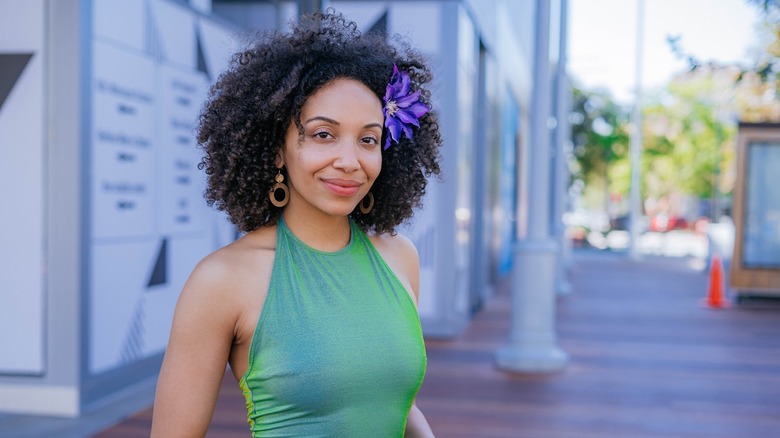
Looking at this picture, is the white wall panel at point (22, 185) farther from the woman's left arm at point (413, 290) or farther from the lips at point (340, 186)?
the lips at point (340, 186)

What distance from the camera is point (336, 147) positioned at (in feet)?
5.21

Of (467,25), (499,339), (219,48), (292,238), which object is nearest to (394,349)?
(292,238)

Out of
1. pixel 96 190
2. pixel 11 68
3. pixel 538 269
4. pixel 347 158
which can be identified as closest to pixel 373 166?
pixel 347 158

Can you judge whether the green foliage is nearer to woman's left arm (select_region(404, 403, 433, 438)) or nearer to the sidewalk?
the sidewalk

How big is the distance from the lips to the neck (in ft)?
0.27

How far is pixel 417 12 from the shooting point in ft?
28.9

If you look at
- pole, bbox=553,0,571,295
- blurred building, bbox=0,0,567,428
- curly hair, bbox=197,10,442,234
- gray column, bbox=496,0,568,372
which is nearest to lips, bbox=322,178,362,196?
curly hair, bbox=197,10,442,234

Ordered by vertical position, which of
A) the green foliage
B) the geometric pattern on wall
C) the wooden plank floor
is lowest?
the wooden plank floor

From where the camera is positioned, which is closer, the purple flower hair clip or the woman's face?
the woman's face

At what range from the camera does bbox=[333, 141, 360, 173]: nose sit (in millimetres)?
1582

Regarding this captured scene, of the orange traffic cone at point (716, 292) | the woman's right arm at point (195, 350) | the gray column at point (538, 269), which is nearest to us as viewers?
the woman's right arm at point (195, 350)

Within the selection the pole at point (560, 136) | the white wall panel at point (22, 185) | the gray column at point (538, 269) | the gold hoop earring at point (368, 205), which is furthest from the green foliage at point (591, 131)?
the gold hoop earring at point (368, 205)

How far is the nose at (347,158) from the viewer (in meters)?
1.58

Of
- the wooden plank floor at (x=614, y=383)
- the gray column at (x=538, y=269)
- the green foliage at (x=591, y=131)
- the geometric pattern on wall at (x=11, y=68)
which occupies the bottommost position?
Answer: the wooden plank floor at (x=614, y=383)
